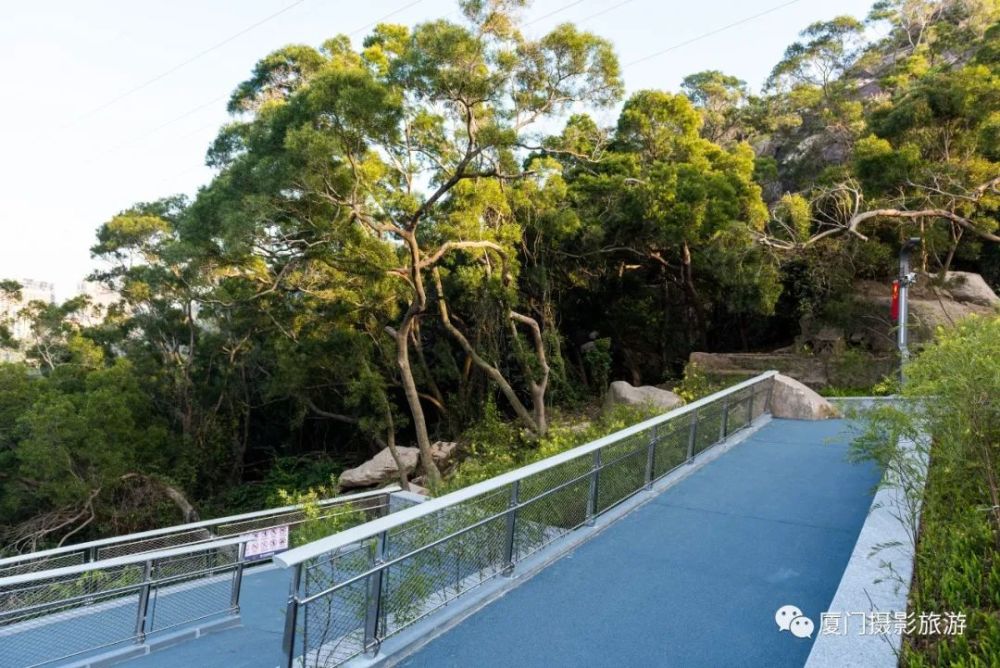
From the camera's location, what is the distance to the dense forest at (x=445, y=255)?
11758 millimetres

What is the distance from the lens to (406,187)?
538 inches

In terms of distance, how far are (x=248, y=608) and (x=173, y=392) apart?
17433mm

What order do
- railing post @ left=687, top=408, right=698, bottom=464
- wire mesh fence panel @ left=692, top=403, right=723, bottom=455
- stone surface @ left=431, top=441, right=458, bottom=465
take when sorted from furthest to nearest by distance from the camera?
stone surface @ left=431, top=441, right=458, bottom=465
wire mesh fence panel @ left=692, top=403, right=723, bottom=455
railing post @ left=687, top=408, right=698, bottom=464

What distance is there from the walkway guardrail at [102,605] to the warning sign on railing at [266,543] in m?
0.30

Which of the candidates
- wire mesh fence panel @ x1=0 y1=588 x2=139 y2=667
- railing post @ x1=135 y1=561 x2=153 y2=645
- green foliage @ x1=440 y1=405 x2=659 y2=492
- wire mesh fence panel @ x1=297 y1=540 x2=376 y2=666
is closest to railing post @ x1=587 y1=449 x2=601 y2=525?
wire mesh fence panel @ x1=297 y1=540 x2=376 y2=666

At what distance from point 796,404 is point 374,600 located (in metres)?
8.80

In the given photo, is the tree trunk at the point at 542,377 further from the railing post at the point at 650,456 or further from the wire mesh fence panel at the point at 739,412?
the railing post at the point at 650,456

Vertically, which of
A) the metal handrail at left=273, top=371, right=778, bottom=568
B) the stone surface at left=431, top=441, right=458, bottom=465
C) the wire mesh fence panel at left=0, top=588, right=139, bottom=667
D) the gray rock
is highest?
the gray rock

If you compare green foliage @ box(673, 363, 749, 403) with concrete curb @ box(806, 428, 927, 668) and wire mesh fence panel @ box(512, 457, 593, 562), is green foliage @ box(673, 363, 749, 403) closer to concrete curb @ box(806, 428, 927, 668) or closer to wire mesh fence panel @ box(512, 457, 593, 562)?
wire mesh fence panel @ box(512, 457, 593, 562)

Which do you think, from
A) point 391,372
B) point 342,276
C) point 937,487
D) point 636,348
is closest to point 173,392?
point 391,372

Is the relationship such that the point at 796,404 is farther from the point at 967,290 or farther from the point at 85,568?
the point at 85,568

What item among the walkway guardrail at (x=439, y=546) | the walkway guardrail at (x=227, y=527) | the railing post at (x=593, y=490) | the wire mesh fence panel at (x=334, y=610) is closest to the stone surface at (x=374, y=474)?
the walkway guardrail at (x=227, y=527)

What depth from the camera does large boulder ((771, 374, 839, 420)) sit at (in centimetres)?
1057

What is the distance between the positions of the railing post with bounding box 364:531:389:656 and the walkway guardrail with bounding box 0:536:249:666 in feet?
9.92
